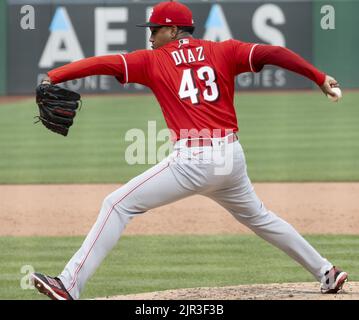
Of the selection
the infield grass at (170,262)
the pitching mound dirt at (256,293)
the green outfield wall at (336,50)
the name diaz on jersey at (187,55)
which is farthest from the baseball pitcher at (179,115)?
the green outfield wall at (336,50)

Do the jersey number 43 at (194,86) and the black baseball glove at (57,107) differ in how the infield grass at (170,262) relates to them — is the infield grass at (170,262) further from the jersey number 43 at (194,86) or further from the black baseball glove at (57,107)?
the jersey number 43 at (194,86)

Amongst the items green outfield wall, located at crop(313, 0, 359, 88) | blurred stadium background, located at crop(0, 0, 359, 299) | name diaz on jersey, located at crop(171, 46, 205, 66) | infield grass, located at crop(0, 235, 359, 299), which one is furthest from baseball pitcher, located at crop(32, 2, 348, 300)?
green outfield wall, located at crop(313, 0, 359, 88)

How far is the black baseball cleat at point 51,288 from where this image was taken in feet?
16.5

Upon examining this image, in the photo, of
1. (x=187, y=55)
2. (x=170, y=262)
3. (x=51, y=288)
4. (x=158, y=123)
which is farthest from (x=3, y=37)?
(x=51, y=288)

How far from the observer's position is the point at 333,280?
555 cm

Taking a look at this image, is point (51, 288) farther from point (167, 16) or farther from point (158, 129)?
point (158, 129)

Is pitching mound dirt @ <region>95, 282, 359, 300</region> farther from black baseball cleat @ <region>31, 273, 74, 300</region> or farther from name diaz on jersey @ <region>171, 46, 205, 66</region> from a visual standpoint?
name diaz on jersey @ <region>171, 46, 205, 66</region>

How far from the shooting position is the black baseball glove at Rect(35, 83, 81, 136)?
5.23 m

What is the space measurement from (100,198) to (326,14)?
11422 millimetres

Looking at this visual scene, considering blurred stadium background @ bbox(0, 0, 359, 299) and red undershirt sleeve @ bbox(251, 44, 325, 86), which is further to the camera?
blurred stadium background @ bbox(0, 0, 359, 299)

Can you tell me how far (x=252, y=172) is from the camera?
12109 mm

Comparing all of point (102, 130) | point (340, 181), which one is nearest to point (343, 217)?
point (340, 181)

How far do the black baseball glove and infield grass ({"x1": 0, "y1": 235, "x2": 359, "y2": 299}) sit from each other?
125cm

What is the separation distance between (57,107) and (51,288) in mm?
974
